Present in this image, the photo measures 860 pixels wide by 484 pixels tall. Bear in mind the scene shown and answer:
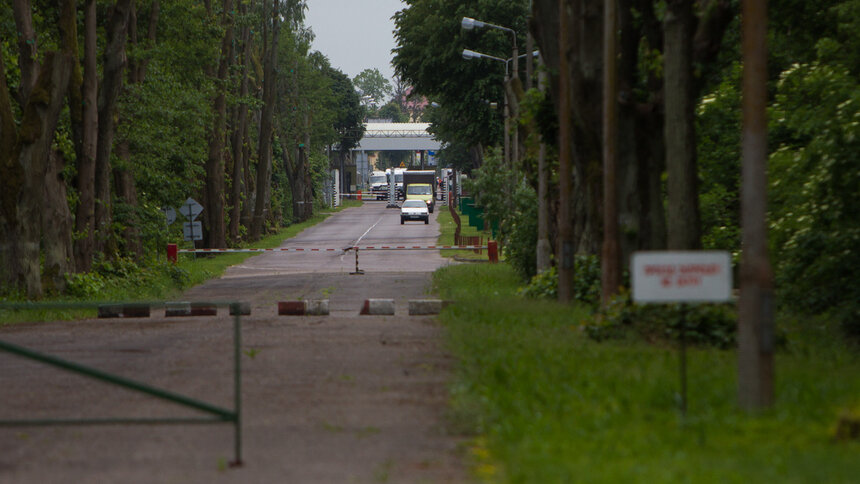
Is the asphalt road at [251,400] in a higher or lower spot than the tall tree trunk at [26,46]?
lower

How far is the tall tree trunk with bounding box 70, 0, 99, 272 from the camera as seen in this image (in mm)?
28281

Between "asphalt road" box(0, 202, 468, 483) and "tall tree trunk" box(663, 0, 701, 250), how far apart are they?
344cm

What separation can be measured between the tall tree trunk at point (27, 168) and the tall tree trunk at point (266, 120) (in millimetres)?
34055

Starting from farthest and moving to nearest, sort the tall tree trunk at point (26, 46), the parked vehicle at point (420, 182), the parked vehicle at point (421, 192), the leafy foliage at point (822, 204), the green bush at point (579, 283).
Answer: the parked vehicle at point (420, 182) < the parked vehicle at point (421, 192) < the tall tree trunk at point (26, 46) < the green bush at point (579, 283) < the leafy foliage at point (822, 204)

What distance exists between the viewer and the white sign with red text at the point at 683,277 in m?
8.98

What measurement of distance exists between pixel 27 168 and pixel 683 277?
58.5 feet

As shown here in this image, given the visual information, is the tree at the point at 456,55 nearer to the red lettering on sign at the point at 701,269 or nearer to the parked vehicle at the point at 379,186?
the red lettering on sign at the point at 701,269

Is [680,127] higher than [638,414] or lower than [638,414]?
higher

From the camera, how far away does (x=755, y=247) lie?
32.1ft

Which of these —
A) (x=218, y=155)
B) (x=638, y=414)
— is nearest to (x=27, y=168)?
(x=638, y=414)

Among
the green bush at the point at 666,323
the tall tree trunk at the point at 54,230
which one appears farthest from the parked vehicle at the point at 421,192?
the green bush at the point at 666,323

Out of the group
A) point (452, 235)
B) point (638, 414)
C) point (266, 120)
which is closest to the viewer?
point (638, 414)

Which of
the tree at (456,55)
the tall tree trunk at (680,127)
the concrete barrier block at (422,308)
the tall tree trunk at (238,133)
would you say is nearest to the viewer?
the tall tree trunk at (680,127)

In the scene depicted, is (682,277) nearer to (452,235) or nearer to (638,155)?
(638,155)
